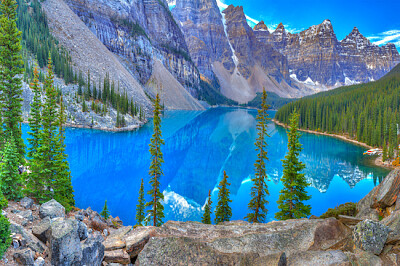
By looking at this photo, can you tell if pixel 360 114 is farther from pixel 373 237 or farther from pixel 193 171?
pixel 373 237

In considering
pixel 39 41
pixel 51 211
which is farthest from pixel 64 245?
pixel 39 41

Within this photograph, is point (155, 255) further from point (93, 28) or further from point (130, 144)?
point (93, 28)

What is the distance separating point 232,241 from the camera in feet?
28.9

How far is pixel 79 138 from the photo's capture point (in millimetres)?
57344

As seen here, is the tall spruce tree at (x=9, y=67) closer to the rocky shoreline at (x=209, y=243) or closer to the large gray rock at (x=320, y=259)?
the rocky shoreline at (x=209, y=243)

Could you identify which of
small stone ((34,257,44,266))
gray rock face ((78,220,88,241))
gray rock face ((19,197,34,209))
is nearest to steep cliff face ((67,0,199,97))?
gray rock face ((19,197,34,209))

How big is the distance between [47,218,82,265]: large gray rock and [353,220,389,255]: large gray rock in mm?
9005

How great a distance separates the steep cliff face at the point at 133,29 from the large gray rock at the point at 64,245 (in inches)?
5629

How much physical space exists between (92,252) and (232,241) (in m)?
4.97

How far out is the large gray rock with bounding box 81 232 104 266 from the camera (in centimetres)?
711

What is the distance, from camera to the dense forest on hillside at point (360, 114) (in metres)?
70.9

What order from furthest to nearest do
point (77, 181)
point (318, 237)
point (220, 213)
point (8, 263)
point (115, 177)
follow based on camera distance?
point (115, 177), point (77, 181), point (220, 213), point (318, 237), point (8, 263)

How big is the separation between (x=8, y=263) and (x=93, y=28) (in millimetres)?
145005

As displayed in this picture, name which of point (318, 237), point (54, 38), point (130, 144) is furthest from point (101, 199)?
point (54, 38)
